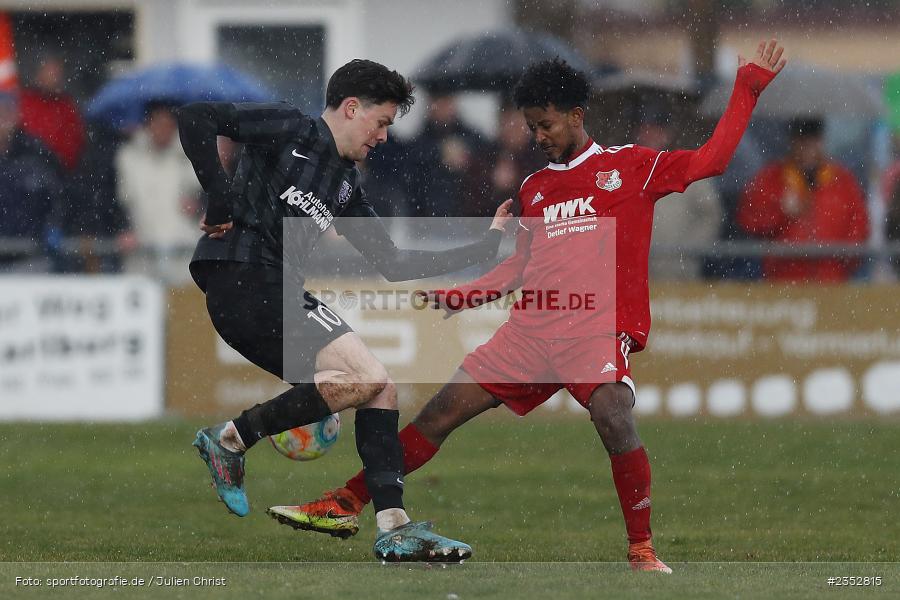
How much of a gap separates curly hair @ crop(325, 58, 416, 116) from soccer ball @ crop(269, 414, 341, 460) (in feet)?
4.66

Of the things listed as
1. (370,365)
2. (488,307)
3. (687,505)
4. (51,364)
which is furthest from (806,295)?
(370,365)

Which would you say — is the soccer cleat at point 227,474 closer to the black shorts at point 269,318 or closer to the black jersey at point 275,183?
the black shorts at point 269,318

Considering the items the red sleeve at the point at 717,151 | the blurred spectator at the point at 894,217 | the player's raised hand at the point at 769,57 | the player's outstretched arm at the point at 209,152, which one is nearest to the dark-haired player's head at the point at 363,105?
the player's outstretched arm at the point at 209,152

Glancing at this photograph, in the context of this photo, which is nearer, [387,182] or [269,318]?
[269,318]

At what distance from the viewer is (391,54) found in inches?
667

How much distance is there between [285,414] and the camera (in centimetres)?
661

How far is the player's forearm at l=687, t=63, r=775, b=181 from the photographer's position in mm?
6586

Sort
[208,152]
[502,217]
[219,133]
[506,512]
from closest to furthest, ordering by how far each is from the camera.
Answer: [208,152]
[219,133]
[502,217]
[506,512]

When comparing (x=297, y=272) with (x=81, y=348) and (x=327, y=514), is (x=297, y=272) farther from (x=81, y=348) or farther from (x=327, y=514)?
(x=81, y=348)

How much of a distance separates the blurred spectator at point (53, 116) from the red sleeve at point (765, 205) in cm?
569

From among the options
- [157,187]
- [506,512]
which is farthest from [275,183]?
[157,187]

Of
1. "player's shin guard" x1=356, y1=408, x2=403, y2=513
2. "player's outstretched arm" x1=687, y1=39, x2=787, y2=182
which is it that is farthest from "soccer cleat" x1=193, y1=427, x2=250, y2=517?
"player's outstretched arm" x1=687, y1=39, x2=787, y2=182

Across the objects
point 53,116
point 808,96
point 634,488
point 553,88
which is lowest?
point 634,488

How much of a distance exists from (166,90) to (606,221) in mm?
7872
